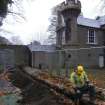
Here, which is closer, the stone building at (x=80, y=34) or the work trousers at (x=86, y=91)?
the work trousers at (x=86, y=91)

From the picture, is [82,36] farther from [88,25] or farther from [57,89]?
[57,89]

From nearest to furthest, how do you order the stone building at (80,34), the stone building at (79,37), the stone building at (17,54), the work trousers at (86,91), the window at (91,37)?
the work trousers at (86,91) → the stone building at (79,37) → the stone building at (80,34) → the stone building at (17,54) → the window at (91,37)

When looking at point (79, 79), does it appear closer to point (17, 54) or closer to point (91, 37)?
point (91, 37)

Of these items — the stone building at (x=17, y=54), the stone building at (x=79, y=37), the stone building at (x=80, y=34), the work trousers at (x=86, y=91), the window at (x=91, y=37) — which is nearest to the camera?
the work trousers at (x=86, y=91)

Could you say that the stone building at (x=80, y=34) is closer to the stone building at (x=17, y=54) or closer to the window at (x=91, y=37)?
the window at (x=91, y=37)

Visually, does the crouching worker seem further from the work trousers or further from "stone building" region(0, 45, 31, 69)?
"stone building" region(0, 45, 31, 69)

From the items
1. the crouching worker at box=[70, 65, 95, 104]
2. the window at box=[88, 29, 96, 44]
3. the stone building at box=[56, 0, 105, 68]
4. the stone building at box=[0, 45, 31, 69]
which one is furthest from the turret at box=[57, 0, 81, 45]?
the crouching worker at box=[70, 65, 95, 104]

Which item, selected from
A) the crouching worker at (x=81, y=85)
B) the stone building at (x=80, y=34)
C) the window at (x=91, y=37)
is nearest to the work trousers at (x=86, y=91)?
the crouching worker at (x=81, y=85)

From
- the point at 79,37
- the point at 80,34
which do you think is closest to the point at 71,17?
the point at 80,34

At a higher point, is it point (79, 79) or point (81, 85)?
point (79, 79)

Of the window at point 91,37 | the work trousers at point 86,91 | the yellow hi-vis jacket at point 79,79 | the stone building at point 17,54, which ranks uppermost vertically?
the window at point 91,37

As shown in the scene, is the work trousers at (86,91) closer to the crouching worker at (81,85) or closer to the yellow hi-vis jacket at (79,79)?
the crouching worker at (81,85)

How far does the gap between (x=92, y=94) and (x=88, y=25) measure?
32111mm

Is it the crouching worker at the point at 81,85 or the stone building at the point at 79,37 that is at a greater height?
the stone building at the point at 79,37
